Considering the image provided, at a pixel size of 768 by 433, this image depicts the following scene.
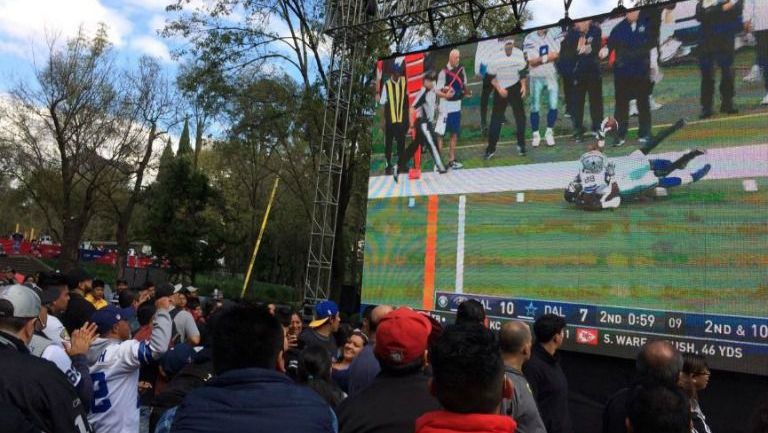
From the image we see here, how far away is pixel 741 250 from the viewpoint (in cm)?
773

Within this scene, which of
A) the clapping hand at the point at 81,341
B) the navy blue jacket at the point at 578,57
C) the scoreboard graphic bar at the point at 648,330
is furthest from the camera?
the navy blue jacket at the point at 578,57

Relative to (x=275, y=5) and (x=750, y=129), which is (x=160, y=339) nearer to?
(x=750, y=129)

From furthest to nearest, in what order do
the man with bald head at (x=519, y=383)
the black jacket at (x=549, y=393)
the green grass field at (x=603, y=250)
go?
the green grass field at (x=603, y=250) < the black jacket at (x=549, y=393) < the man with bald head at (x=519, y=383)

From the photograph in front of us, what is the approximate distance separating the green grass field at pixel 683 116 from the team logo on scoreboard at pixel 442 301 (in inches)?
84.4

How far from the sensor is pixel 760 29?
26.1ft

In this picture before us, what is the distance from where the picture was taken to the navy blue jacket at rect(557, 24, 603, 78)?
927 centimetres

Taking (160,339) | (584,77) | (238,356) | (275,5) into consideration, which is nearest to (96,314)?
(160,339)

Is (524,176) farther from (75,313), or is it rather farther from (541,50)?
(75,313)

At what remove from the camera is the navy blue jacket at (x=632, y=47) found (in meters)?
8.81

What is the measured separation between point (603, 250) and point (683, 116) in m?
2.03

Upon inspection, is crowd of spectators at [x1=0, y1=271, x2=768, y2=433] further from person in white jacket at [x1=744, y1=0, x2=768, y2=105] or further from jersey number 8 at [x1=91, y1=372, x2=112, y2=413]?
person in white jacket at [x1=744, y1=0, x2=768, y2=105]

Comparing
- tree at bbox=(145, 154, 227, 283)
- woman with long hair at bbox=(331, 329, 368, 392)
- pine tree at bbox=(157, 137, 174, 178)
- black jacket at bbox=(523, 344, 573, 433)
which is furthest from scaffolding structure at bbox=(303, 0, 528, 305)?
pine tree at bbox=(157, 137, 174, 178)

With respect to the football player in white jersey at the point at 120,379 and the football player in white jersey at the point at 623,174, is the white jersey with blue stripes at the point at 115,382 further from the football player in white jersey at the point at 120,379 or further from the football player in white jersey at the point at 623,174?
the football player in white jersey at the point at 623,174

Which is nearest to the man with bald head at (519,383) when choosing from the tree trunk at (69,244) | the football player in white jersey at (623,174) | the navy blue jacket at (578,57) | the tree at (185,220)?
the football player in white jersey at (623,174)
